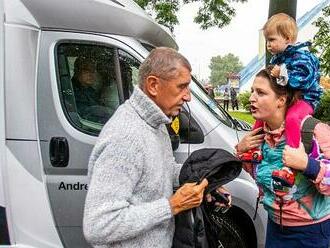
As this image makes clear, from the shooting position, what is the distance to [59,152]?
3291mm

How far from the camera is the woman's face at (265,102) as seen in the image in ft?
7.67

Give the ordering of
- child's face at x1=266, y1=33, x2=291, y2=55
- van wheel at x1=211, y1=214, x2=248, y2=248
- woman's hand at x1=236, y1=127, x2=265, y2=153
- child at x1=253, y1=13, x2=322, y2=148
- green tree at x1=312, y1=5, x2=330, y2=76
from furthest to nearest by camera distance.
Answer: green tree at x1=312, y1=5, x2=330, y2=76 < van wheel at x1=211, y1=214, x2=248, y2=248 < child's face at x1=266, y1=33, x2=291, y2=55 < woman's hand at x1=236, y1=127, x2=265, y2=153 < child at x1=253, y1=13, x2=322, y2=148

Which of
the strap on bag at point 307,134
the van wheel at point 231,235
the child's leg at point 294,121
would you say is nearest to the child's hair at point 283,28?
the child's leg at point 294,121

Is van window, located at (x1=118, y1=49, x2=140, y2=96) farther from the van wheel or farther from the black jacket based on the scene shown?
the black jacket

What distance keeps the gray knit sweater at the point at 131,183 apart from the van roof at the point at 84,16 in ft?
4.28

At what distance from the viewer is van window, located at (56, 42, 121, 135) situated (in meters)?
3.41

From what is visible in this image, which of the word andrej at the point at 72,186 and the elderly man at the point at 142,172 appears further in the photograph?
the word andrej at the point at 72,186

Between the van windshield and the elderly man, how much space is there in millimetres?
1624

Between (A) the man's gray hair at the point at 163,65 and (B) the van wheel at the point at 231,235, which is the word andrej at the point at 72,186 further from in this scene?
(A) the man's gray hair at the point at 163,65

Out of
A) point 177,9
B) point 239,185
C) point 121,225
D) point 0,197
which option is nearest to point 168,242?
point 121,225

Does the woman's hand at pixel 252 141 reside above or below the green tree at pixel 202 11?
below

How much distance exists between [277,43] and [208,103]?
1.11 meters

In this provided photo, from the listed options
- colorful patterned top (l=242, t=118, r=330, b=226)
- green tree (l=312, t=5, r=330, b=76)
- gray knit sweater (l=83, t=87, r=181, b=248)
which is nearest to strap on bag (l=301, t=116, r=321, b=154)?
colorful patterned top (l=242, t=118, r=330, b=226)

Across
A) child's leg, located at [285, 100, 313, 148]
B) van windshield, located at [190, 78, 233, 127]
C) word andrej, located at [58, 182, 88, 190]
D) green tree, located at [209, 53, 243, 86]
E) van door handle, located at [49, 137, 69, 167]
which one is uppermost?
child's leg, located at [285, 100, 313, 148]
